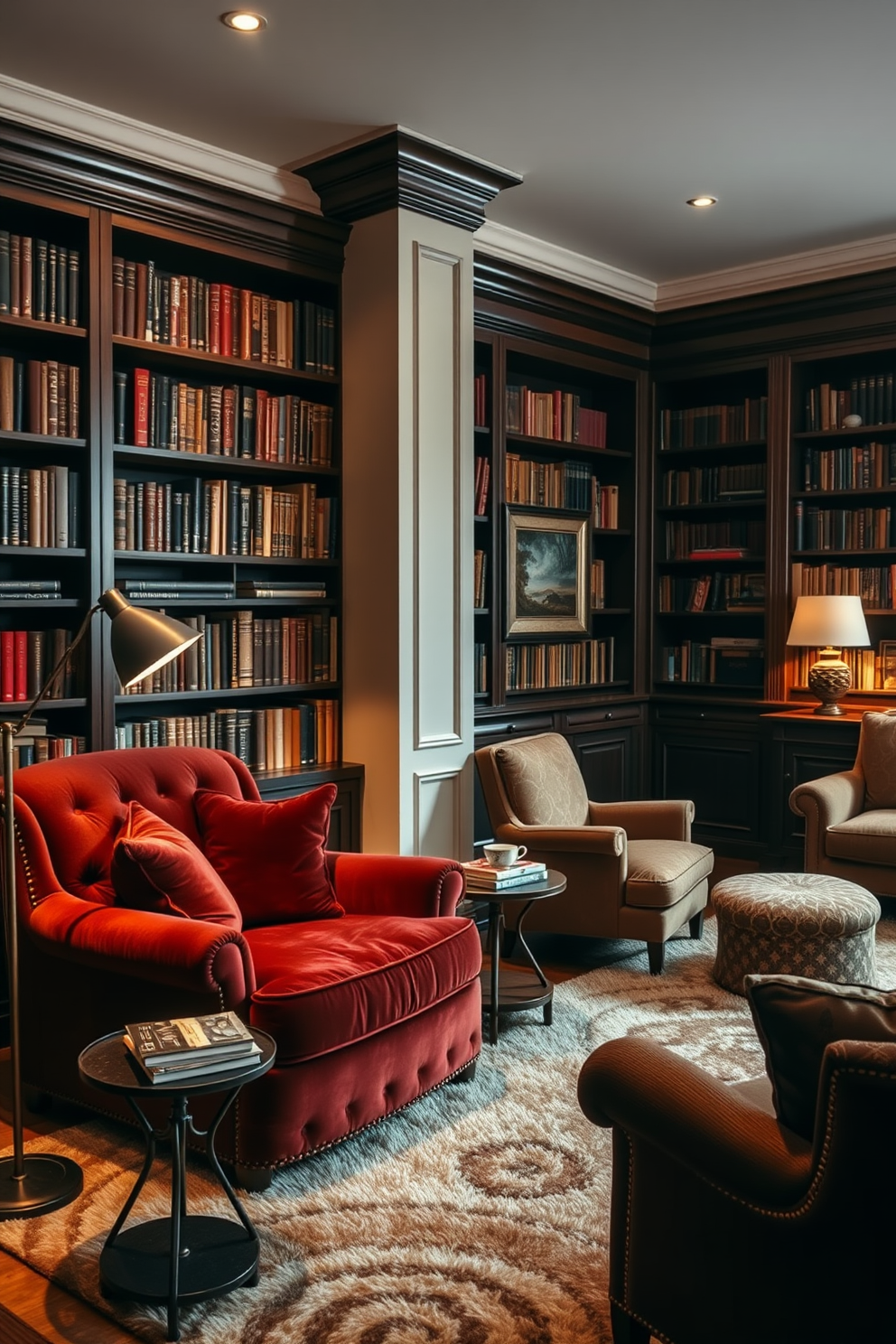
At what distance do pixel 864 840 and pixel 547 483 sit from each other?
83.9 inches

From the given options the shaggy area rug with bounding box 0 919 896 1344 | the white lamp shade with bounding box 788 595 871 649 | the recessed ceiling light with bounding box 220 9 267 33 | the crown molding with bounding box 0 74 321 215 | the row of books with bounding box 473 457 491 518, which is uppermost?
the recessed ceiling light with bounding box 220 9 267 33

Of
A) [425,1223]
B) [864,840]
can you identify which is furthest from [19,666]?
[864,840]

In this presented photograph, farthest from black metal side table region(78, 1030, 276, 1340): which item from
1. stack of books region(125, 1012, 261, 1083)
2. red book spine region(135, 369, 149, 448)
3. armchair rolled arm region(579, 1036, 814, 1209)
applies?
red book spine region(135, 369, 149, 448)

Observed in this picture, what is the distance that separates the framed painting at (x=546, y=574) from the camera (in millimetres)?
5430

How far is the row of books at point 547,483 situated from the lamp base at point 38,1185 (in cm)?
346

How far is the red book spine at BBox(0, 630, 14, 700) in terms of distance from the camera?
3697mm

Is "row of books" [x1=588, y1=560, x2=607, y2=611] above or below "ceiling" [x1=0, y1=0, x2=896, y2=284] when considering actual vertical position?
below

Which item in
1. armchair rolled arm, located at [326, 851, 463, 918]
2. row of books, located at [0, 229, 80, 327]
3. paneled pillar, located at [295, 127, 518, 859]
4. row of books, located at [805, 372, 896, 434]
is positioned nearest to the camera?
armchair rolled arm, located at [326, 851, 463, 918]

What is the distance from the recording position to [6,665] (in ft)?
12.1

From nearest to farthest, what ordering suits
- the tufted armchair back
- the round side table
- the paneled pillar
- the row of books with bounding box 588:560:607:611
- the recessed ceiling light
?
1. the tufted armchair back
2. the recessed ceiling light
3. the round side table
4. the paneled pillar
5. the row of books with bounding box 588:560:607:611

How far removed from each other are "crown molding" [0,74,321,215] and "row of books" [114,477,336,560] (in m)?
1.04

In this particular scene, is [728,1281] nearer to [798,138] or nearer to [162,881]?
[162,881]

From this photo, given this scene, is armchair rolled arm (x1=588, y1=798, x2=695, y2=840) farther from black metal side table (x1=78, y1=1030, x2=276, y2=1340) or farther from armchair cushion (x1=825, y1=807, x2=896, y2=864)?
black metal side table (x1=78, y1=1030, x2=276, y2=1340)

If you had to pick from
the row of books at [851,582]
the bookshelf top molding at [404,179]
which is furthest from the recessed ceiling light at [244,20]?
the row of books at [851,582]
